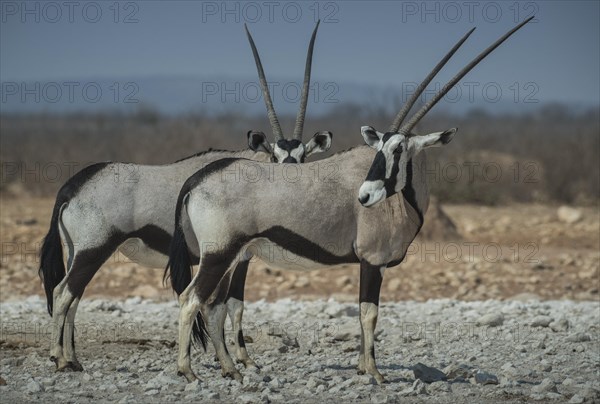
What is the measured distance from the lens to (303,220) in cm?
843

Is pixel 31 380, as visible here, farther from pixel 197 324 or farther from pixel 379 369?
pixel 379 369

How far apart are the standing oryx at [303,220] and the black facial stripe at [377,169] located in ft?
0.04

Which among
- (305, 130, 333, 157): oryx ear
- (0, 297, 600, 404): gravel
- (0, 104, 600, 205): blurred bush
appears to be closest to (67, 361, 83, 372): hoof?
(0, 297, 600, 404): gravel

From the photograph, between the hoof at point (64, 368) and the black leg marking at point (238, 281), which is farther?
the black leg marking at point (238, 281)

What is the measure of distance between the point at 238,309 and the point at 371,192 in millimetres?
1993

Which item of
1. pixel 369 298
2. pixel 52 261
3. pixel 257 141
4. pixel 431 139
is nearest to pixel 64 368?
pixel 52 261

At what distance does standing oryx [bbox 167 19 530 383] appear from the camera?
8.31 m

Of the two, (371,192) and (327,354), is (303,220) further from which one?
(327,354)

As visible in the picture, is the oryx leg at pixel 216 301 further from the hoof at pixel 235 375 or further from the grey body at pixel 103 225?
the grey body at pixel 103 225

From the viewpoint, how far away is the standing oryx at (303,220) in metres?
8.31

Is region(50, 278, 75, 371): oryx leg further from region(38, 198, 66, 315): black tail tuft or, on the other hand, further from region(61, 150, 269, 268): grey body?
region(38, 198, 66, 315): black tail tuft

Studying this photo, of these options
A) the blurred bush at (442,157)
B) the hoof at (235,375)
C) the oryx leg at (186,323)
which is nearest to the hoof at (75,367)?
the oryx leg at (186,323)

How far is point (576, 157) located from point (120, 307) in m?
21.0

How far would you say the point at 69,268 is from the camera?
363 inches
